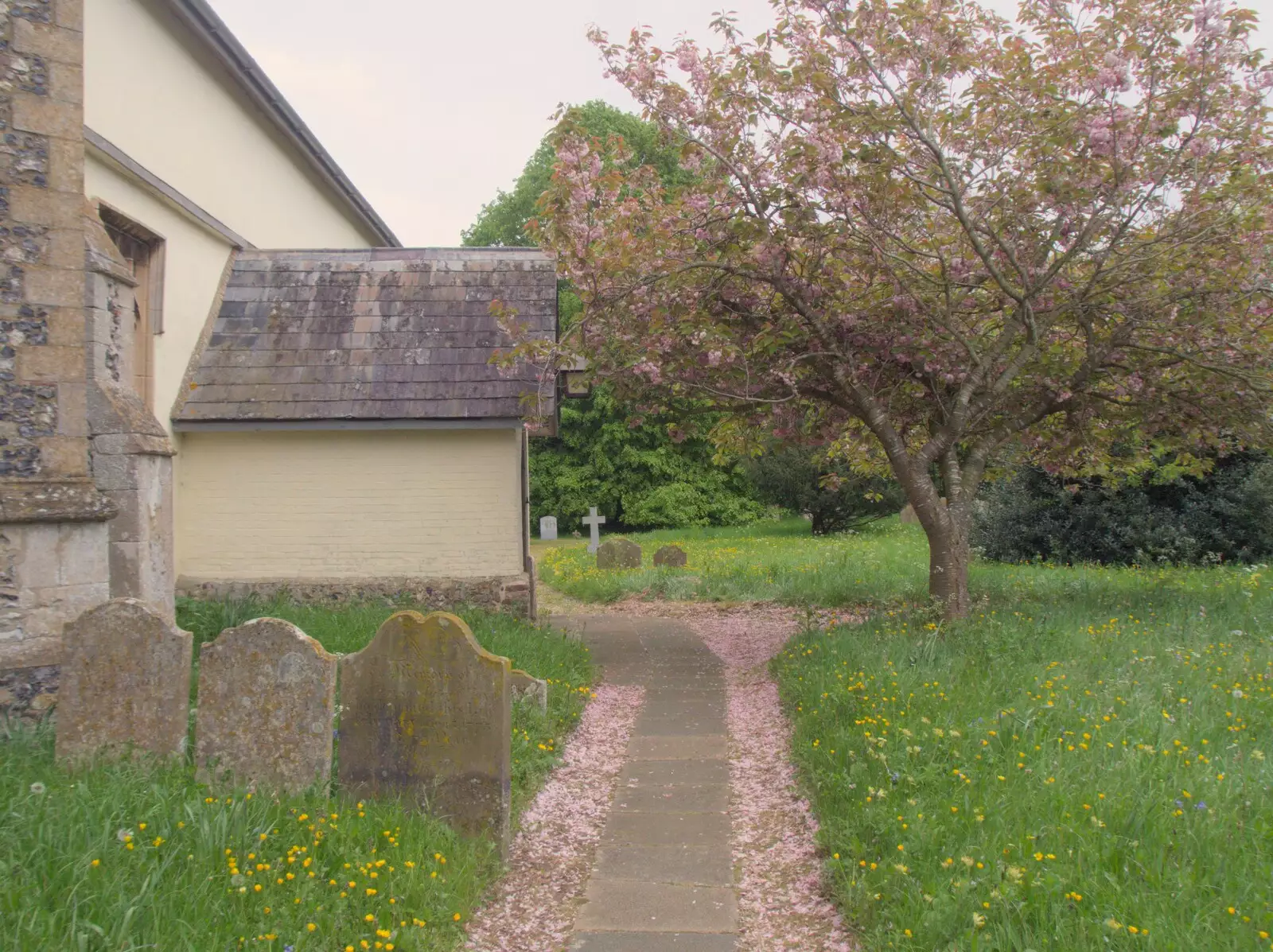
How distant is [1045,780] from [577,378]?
23.8ft

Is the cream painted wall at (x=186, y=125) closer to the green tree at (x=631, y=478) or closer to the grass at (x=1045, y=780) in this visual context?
the grass at (x=1045, y=780)

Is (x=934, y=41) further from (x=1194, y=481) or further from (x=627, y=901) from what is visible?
(x=1194, y=481)

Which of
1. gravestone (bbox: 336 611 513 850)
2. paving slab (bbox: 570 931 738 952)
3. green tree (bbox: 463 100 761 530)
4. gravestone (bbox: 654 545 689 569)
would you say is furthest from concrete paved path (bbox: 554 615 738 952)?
green tree (bbox: 463 100 761 530)

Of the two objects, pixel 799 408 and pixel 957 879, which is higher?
pixel 799 408

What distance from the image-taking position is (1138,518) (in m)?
16.1

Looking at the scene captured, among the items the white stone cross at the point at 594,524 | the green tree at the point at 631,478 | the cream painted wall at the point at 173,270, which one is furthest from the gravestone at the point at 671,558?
the green tree at the point at 631,478

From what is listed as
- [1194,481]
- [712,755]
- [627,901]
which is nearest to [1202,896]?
[627,901]

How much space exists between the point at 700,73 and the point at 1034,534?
12173 millimetres

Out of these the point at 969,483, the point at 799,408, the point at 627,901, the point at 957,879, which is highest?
the point at 799,408

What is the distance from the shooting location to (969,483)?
9898mm

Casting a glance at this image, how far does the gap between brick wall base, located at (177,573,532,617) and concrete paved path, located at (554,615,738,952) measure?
74.3 inches

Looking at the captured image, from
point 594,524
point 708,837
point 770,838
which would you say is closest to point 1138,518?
point 594,524

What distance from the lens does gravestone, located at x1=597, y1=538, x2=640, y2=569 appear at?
65.8ft

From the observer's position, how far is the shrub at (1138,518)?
15.1 metres
